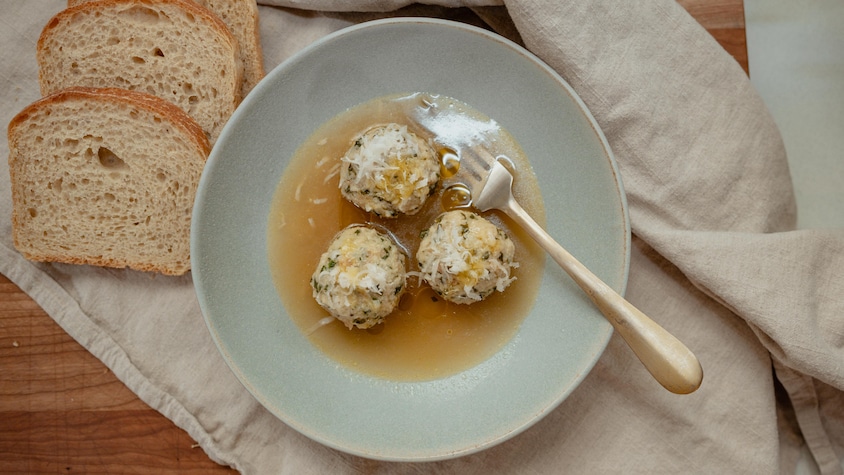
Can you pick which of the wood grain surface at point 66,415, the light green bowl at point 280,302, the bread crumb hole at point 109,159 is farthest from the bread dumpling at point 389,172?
the wood grain surface at point 66,415

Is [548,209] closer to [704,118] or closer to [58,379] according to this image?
[704,118]

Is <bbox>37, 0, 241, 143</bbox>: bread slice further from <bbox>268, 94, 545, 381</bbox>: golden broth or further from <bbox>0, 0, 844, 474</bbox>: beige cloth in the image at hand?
<bbox>268, 94, 545, 381</bbox>: golden broth

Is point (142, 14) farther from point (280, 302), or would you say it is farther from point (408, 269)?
point (408, 269)

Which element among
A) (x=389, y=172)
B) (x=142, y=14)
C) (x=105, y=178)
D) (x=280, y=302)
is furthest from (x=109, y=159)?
(x=389, y=172)

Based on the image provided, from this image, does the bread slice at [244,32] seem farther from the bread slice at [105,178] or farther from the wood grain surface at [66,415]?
the wood grain surface at [66,415]

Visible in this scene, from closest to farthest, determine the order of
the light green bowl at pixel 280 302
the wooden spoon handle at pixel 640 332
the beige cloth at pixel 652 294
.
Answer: the wooden spoon handle at pixel 640 332, the light green bowl at pixel 280 302, the beige cloth at pixel 652 294

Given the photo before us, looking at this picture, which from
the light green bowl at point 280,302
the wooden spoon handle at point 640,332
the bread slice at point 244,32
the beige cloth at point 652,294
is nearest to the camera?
the wooden spoon handle at point 640,332
